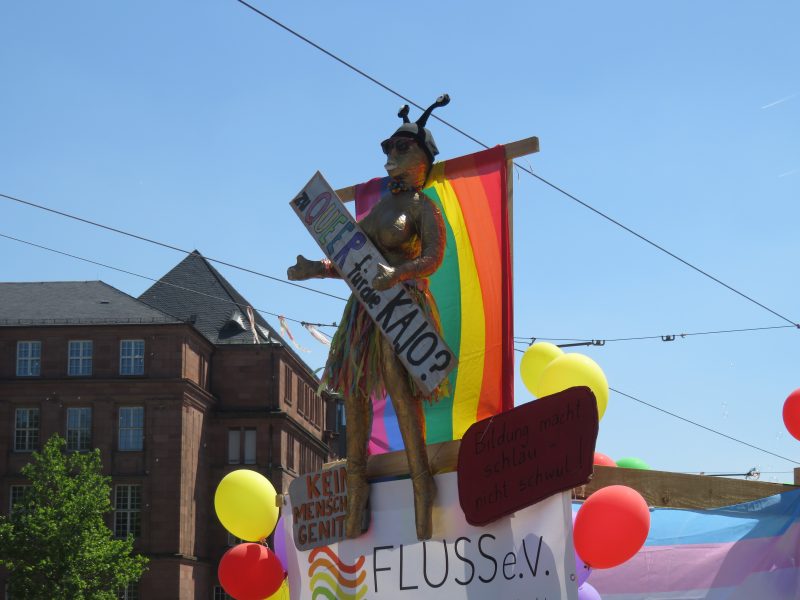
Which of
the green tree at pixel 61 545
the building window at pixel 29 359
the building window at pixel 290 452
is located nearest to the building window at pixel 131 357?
the building window at pixel 29 359

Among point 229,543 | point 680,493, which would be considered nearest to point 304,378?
point 229,543

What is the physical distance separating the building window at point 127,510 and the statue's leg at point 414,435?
1852 inches

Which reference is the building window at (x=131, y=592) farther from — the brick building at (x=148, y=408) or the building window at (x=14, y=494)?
the building window at (x=14, y=494)

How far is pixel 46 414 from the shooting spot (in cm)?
5441

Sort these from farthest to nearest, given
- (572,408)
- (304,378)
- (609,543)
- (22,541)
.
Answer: (304,378), (22,541), (609,543), (572,408)

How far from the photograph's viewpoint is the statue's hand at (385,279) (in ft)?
23.1

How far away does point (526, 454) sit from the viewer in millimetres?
6672

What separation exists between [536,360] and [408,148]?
8.76 feet

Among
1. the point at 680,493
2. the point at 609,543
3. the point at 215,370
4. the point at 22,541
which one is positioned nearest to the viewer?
the point at 609,543

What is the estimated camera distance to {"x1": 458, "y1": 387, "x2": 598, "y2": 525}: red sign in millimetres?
6410

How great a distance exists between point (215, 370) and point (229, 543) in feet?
26.4

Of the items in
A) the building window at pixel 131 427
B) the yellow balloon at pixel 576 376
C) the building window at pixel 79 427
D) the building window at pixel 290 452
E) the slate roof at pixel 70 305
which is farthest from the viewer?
the building window at pixel 290 452

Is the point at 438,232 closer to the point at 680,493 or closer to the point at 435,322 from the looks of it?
the point at 435,322

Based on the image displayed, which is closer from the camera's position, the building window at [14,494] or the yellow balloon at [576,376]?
the yellow balloon at [576,376]
